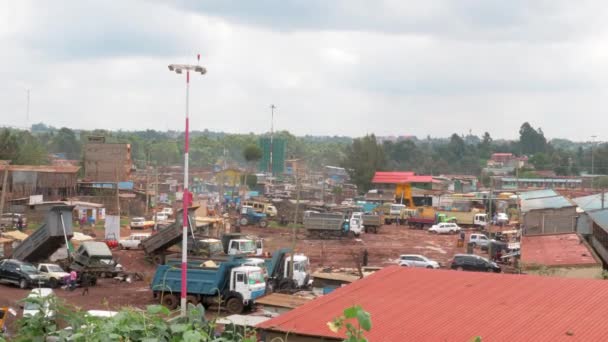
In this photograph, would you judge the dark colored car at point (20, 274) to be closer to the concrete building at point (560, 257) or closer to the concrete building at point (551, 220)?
the concrete building at point (560, 257)

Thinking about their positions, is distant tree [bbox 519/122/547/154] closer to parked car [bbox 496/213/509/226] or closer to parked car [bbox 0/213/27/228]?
parked car [bbox 496/213/509/226]

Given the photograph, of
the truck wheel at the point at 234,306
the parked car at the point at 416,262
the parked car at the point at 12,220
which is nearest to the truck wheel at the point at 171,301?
the truck wheel at the point at 234,306

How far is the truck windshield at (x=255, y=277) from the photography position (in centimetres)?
2048

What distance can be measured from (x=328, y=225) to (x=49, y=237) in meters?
18.9

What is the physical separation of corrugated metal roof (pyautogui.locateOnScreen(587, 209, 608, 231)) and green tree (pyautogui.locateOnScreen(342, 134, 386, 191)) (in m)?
45.0

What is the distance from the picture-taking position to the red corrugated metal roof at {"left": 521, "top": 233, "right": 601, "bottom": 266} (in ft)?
71.9

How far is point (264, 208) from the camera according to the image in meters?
48.2

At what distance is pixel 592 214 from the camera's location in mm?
33031

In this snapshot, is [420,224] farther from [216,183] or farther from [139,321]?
[139,321]

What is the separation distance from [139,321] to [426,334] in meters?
6.52

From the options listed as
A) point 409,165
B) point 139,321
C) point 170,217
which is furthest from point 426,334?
point 409,165

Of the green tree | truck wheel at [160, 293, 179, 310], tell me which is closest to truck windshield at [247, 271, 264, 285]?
truck wheel at [160, 293, 179, 310]

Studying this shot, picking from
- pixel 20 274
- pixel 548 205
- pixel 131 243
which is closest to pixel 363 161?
pixel 548 205

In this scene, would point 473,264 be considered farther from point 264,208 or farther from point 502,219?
point 502,219
